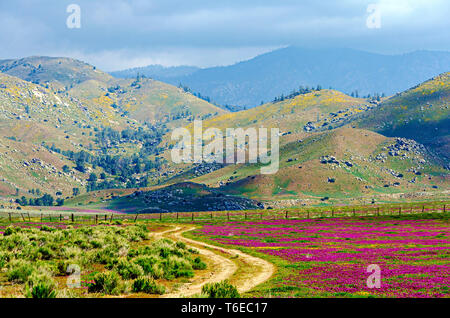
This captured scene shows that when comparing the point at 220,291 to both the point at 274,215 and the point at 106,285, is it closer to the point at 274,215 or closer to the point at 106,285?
the point at 106,285

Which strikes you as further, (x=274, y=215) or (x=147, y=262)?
(x=274, y=215)

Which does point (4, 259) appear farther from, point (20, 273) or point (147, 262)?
point (147, 262)

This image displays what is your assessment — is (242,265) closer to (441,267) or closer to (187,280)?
(187,280)

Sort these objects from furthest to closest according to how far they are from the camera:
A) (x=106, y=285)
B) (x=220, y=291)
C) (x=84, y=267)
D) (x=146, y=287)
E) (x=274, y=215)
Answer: (x=274, y=215)
(x=84, y=267)
(x=146, y=287)
(x=106, y=285)
(x=220, y=291)

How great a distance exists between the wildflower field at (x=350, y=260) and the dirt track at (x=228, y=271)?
1192mm

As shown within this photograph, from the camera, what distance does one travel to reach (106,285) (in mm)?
28328

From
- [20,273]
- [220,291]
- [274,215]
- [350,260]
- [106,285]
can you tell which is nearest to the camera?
[220,291]

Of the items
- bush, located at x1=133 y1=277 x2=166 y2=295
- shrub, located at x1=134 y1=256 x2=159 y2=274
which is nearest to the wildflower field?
bush, located at x1=133 y1=277 x2=166 y2=295

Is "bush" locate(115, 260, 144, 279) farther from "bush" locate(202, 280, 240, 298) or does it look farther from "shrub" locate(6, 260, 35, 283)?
"bush" locate(202, 280, 240, 298)

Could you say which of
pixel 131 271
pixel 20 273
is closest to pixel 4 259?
pixel 20 273

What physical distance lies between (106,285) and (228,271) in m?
13.8

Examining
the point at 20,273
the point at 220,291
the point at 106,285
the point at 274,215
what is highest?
the point at 20,273

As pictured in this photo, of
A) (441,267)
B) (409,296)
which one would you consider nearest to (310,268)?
(441,267)

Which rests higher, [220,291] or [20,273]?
[20,273]
